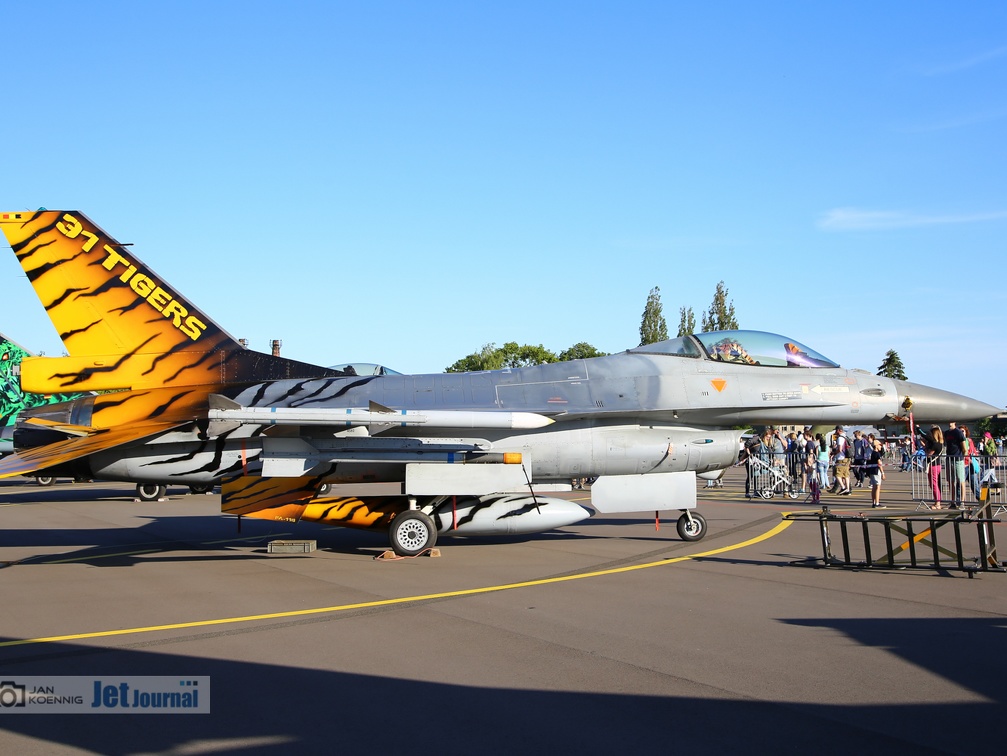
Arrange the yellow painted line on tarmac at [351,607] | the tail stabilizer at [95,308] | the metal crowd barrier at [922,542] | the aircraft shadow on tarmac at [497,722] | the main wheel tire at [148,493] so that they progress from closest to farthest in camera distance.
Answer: the aircraft shadow on tarmac at [497,722] < the yellow painted line on tarmac at [351,607] < the metal crowd barrier at [922,542] < the tail stabilizer at [95,308] < the main wheel tire at [148,493]

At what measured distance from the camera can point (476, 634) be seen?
7.07m

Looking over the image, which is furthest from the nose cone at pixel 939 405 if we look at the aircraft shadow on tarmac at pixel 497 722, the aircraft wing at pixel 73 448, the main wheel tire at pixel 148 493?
the main wheel tire at pixel 148 493

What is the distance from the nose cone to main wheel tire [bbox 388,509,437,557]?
7.83 metres

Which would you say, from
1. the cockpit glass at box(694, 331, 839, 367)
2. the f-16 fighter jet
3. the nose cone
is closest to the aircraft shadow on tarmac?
the f-16 fighter jet

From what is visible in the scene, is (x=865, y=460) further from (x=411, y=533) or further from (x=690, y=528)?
(x=411, y=533)

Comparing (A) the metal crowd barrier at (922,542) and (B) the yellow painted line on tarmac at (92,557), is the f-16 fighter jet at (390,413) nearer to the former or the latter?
(B) the yellow painted line on tarmac at (92,557)

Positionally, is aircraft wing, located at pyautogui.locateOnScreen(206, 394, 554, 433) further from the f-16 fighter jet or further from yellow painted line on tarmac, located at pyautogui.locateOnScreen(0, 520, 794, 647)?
yellow painted line on tarmac, located at pyautogui.locateOnScreen(0, 520, 794, 647)

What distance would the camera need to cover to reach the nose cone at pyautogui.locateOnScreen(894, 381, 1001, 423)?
13414 mm

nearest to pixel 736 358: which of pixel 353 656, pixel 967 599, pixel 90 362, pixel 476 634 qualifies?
pixel 967 599

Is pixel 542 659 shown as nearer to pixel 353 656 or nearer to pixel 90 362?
pixel 353 656

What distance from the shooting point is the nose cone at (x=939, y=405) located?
13.4 meters

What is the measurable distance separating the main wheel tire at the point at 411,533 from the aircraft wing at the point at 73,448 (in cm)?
330

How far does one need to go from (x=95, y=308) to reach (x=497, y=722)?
32.1ft

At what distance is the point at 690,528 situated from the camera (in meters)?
13.0
